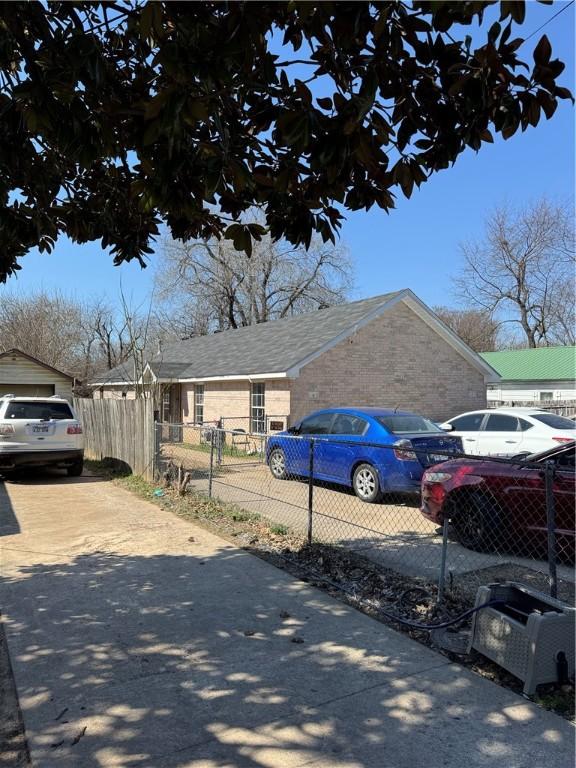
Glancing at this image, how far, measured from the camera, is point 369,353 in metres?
18.3

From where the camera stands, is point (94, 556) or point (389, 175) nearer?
point (389, 175)

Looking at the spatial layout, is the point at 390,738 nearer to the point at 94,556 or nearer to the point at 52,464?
the point at 94,556

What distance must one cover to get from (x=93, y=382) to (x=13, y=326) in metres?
11.7

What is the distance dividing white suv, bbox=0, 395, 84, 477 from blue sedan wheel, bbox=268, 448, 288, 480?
162 inches

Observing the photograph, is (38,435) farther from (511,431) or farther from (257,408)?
(511,431)

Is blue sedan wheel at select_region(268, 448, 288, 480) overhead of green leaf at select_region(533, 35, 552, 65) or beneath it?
beneath

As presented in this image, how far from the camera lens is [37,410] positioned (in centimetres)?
1220

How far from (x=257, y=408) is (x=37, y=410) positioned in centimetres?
792

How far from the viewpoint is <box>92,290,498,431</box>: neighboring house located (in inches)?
683

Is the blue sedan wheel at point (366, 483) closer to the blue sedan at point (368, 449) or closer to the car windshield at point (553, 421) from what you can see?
the blue sedan at point (368, 449)

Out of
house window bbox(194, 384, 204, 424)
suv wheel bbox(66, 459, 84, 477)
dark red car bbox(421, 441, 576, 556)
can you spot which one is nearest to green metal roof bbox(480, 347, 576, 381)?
house window bbox(194, 384, 204, 424)

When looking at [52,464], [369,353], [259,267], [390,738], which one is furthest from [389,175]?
[259,267]

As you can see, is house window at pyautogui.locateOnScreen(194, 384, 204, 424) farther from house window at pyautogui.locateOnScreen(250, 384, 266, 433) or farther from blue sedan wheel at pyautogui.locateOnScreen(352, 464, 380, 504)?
blue sedan wheel at pyautogui.locateOnScreen(352, 464, 380, 504)

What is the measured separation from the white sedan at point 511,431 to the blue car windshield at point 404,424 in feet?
5.76
